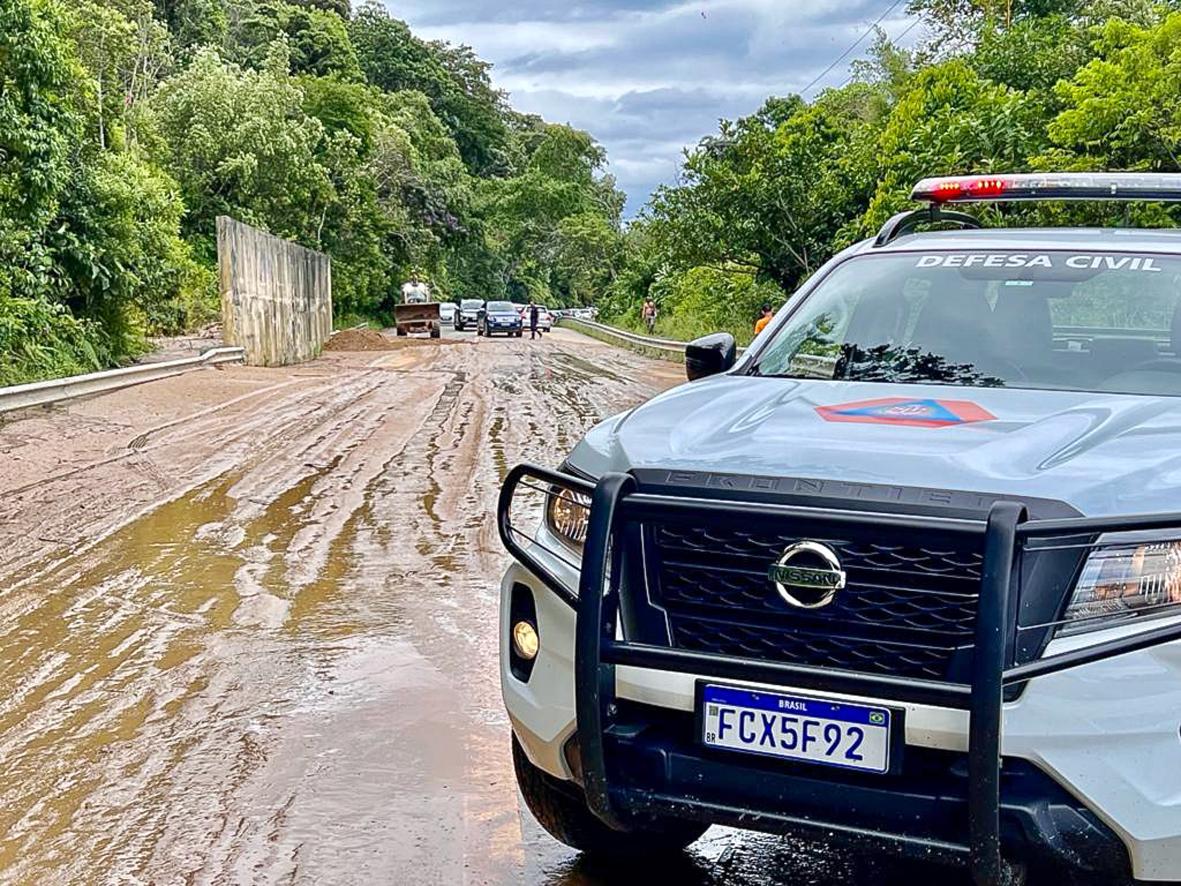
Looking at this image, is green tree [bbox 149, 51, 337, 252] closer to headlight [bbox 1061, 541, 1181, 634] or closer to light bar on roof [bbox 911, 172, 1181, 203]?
light bar on roof [bbox 911, 172, 1181, 203]

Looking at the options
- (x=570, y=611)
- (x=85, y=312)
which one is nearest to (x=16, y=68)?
(x=85, y=312)

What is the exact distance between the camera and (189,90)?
35.4 meters

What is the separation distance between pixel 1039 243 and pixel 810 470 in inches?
83.1

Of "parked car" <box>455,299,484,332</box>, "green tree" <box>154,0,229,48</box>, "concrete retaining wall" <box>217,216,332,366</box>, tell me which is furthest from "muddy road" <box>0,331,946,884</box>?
"green tree" <box>154,0,229,48</box>

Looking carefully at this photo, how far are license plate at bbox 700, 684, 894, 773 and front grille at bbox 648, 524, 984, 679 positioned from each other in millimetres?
101

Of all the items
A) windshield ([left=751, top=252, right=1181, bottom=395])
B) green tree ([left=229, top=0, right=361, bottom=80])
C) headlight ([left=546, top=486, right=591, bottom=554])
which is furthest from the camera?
green tree ([left=229, top=0, right=361, bottom=80])

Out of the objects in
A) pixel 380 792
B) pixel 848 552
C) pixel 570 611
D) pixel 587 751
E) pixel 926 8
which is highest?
pixel 926 8

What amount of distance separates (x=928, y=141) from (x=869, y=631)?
64.8 ft

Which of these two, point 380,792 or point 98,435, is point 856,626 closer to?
point 380,792

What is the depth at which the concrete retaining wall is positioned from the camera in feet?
77.5

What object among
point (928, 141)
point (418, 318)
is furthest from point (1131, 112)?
point (418, 318)

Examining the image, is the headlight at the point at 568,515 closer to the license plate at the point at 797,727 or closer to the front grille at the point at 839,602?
the front grille at the point at 839,602

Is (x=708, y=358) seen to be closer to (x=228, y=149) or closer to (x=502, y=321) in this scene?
(x=228, y=149)

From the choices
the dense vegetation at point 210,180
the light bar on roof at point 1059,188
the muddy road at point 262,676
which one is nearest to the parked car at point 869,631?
the muddy road at point 262,676
